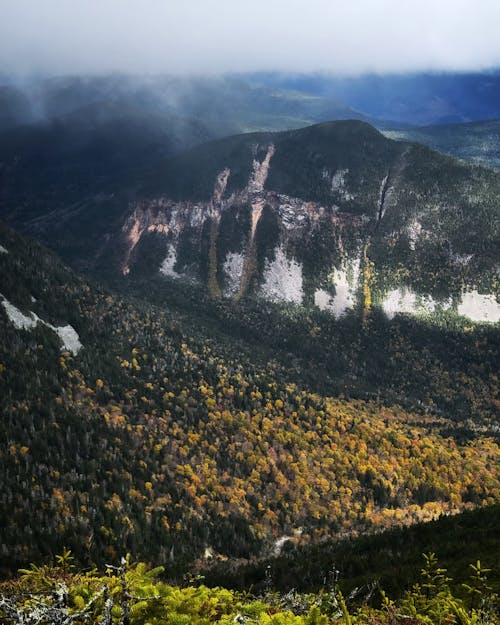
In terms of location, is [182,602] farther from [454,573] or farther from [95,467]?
[95,467]

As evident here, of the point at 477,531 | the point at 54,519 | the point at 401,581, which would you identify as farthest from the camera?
the point at 54,519

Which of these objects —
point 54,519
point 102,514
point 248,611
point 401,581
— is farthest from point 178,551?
point 248,611

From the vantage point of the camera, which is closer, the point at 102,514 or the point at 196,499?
the point at 102,514

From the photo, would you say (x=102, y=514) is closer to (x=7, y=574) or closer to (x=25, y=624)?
(x=7, y=574)

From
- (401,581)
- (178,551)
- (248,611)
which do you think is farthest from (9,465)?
(248,611)

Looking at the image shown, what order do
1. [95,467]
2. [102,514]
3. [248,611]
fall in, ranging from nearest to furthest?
1. [248,611]
2. [102,514]
3. [95,467]

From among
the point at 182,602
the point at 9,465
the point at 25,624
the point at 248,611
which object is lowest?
the point at 9,465

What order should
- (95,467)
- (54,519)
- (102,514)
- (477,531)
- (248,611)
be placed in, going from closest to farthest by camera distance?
(248,611)
(477,531)
(54,519)
(102,514)
(95,467)

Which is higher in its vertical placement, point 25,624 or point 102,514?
point 25,624

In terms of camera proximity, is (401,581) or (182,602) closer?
(182,602)
